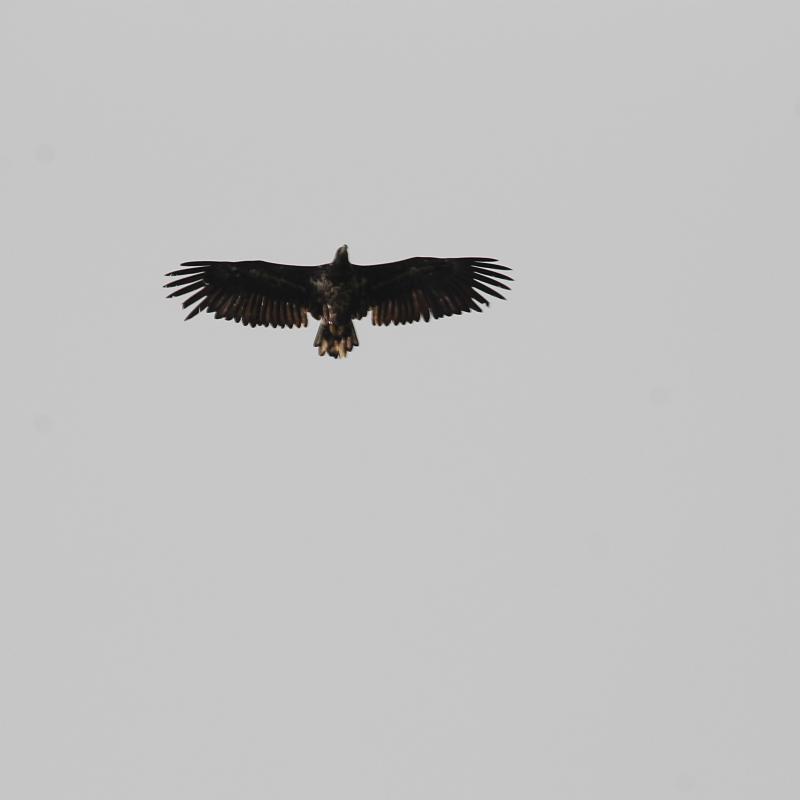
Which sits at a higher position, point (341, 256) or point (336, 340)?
point (341, 256)

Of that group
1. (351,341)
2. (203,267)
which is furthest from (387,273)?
(203,267)

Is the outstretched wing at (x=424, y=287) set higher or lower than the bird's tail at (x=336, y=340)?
higher

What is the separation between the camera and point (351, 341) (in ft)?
72.3

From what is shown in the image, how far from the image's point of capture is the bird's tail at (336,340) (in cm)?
2194

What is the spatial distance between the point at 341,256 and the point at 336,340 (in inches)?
64.3

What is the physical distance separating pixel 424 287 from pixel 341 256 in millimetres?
1902

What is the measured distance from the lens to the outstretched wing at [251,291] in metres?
22.6

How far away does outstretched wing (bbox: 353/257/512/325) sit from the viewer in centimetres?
2242

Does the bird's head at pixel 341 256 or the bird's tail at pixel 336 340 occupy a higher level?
the bird's head at pixel 341 256

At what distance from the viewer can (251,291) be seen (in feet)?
75.2

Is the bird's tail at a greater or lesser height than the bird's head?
lesser

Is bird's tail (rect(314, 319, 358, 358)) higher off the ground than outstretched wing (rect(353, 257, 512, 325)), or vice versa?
outstretched wing (rect(353, 257, 512, 325))

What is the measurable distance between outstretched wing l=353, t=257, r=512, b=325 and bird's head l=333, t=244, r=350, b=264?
0.41 metres

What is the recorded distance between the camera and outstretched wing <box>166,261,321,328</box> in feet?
74.2
